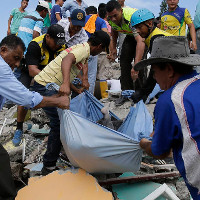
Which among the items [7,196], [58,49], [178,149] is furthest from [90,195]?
[58,49]

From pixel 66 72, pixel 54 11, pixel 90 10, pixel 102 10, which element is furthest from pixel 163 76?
pixel 102 10

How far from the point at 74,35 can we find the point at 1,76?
2.14 metres

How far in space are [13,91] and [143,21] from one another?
1785 millimetres

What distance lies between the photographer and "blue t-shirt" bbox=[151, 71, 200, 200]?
1.25 m

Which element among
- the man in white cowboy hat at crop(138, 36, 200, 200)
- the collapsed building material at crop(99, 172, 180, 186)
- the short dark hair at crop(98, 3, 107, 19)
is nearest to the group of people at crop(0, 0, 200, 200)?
the man in white cowboy hat at crop(138, 36, 200, 200)

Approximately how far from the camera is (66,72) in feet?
7.76

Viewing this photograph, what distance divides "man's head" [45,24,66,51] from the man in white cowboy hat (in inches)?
58.6

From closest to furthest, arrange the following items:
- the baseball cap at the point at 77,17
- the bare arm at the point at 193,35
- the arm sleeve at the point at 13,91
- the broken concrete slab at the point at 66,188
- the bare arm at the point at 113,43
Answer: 1. the arm sleeve at the point at 13,91
2. the broken concrete slab at the point at 66,188
3. the baseball cap at the point at 77,17
4. the bare arm at the point at 193,35
5. the bare arm at the point at 113,43

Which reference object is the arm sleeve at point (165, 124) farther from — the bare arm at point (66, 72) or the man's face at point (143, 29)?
the man's face at point (143, 29)

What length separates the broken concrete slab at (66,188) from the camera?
219cm

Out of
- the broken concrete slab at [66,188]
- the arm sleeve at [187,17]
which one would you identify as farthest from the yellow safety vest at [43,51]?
the arm sleeve at [187,17]

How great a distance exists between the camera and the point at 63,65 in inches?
94.2

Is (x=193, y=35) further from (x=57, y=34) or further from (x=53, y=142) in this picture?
(x=53, y=142)

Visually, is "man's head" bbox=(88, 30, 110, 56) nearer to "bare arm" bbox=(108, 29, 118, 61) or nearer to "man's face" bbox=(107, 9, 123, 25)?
"man's face" bbox=(107, 9, 123, 25)
